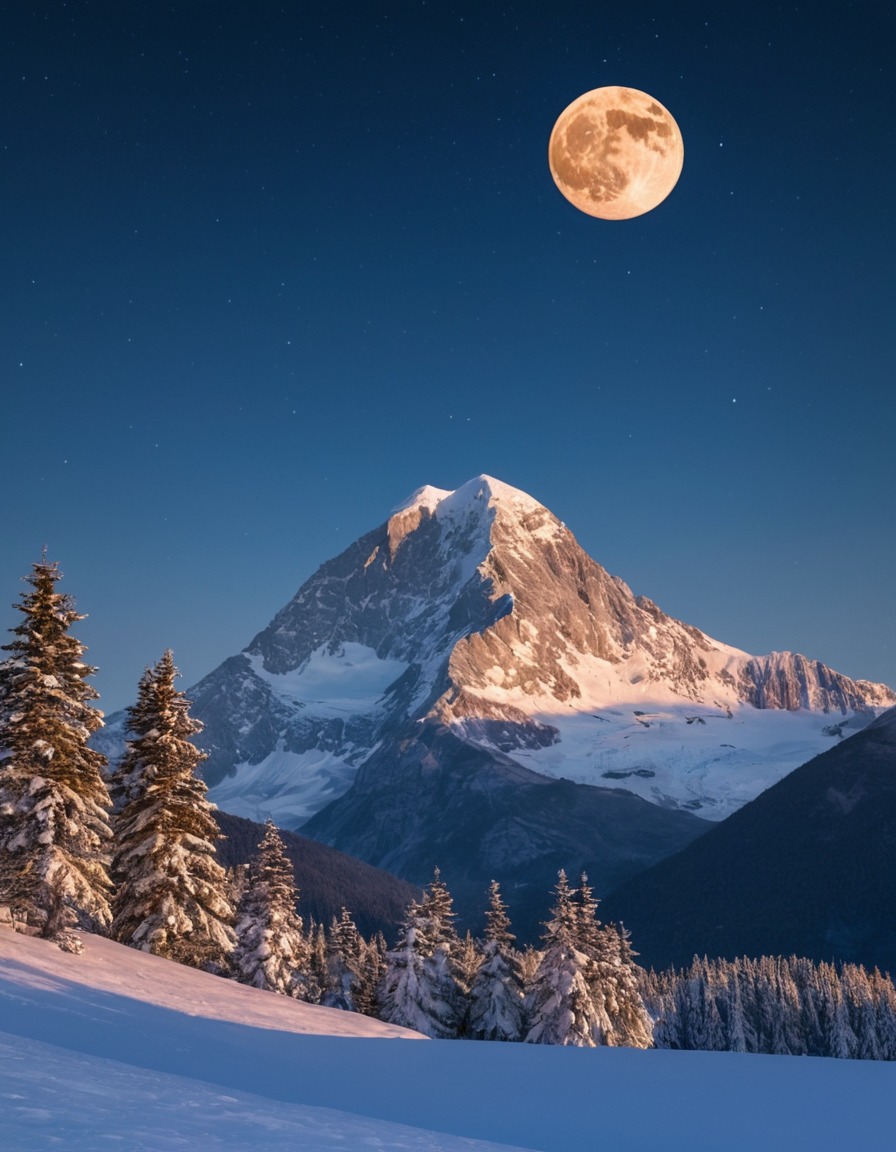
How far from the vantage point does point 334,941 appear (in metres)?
65.1

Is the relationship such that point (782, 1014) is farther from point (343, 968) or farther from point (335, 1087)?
point (335, 1087)

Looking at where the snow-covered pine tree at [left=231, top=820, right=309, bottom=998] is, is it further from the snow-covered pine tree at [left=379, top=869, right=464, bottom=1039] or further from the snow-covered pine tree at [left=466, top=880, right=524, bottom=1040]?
the snow-covered pine tree at [left=466, top=880, right=524, bottom=1040]

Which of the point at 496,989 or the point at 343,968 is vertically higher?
the point at 496,989

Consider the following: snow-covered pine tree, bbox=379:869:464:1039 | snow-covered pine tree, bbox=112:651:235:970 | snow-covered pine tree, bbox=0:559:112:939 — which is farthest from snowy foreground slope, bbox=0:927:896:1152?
snow-covered pine tree, bbox=379:869:464:1039

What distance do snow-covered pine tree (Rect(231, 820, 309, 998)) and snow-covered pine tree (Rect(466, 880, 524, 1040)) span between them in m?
8.77

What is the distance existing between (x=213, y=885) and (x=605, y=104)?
114 feet

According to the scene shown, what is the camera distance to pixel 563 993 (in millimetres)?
40969

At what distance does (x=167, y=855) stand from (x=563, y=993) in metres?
20.3

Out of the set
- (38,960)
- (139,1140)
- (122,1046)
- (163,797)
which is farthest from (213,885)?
(139,1140)

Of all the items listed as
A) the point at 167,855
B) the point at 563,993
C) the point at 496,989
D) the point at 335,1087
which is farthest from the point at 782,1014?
the point at 335,1087

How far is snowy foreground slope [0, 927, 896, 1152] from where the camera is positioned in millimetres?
8141

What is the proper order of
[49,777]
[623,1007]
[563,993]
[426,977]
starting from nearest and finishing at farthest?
[49,777] → [563,993] → [623,1007] → [426,977]

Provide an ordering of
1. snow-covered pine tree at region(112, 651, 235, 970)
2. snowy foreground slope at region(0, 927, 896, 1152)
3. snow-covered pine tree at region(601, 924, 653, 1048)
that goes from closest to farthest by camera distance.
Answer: snowy foreground slope at region(0, 927, 896, 1152)
snow-covered pine tree at region(112, 651, 235, 970)
snow-covered pine tree at region(601, 924, 653, 1048)

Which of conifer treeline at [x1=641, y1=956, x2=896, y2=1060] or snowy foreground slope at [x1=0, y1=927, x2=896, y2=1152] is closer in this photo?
snowy foreground slope at [x1=0, y1=927, x2=896, y2=1152]
